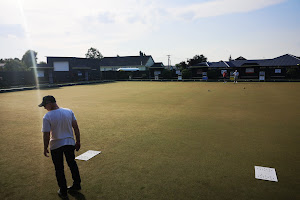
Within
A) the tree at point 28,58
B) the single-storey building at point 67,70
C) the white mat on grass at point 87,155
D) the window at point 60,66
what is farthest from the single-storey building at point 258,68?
the tree at point 28,58

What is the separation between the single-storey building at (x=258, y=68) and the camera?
34938mm

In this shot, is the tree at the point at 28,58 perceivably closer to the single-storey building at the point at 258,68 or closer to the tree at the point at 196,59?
the tree at the point at 196,59

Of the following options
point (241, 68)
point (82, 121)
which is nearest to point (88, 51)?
point (241, 68)

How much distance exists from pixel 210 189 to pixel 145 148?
2.10m

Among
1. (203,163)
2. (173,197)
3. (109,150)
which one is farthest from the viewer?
(109,150)

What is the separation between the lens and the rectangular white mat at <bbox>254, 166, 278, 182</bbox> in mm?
3648

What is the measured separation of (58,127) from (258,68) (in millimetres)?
40444

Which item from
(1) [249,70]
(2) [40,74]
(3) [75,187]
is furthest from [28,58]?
(3) [75,187]

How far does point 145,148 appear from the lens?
5156mm

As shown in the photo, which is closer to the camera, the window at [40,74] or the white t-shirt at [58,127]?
the white t-shirt at [58,127]

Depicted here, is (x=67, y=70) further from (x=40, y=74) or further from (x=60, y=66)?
(x=40, y=74)

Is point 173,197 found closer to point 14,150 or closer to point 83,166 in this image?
point 83,166

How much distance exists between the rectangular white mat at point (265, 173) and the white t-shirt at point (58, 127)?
10.9ft

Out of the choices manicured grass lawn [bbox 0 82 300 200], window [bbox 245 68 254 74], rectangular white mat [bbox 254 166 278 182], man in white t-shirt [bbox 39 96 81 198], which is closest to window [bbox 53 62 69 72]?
window [bbox 245 68 254 74]
